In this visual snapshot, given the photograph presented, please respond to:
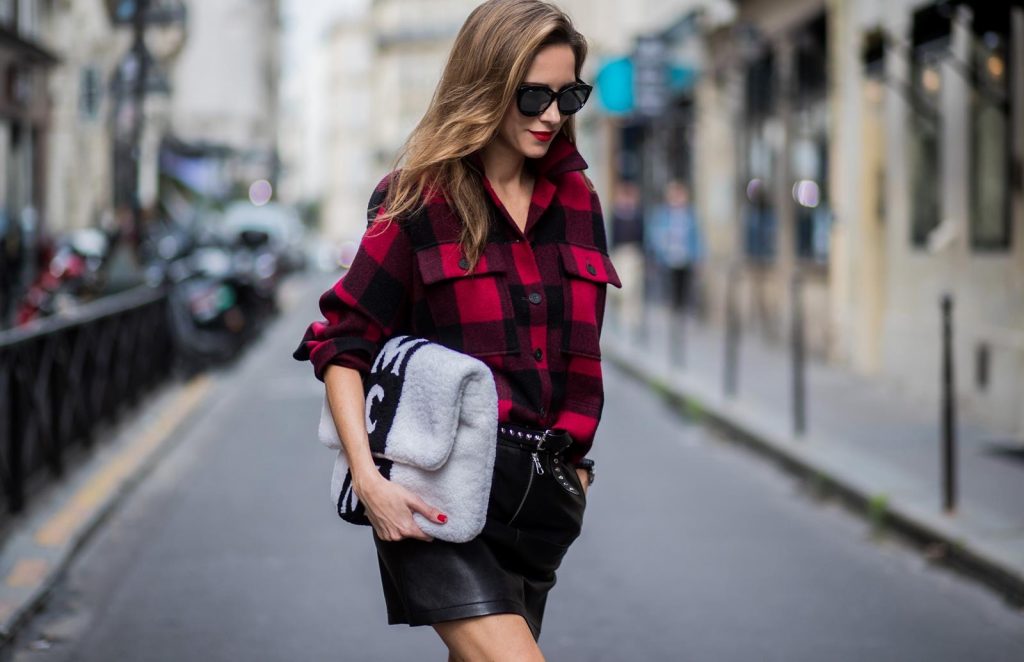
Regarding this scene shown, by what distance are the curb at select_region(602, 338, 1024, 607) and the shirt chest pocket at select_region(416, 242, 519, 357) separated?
396 centimetres

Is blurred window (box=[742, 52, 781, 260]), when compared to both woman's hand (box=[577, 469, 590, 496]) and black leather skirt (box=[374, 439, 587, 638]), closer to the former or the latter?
woman's hand (box=[577, 469, 590, 496])

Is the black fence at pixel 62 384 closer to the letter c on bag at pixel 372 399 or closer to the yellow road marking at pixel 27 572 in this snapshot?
the yellow road marking at pixel 27 572

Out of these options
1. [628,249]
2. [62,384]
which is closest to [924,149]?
[62,384]

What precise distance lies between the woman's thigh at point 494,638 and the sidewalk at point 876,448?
3.88 metres

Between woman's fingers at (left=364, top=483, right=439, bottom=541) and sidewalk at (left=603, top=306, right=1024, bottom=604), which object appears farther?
sidewalk at (left=603, top=306, right=1024, bottom=604)

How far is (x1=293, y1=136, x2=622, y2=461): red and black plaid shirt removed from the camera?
2693 mm

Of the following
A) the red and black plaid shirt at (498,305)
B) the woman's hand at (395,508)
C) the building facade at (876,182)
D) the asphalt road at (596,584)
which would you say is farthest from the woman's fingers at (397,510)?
the building facade at (876,182)

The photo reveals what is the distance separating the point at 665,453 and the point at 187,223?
1540 centimetres

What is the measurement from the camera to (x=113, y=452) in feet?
→ 32.2

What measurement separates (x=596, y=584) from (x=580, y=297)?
3.74 meters

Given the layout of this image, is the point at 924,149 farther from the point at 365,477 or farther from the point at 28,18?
the point at 28,18

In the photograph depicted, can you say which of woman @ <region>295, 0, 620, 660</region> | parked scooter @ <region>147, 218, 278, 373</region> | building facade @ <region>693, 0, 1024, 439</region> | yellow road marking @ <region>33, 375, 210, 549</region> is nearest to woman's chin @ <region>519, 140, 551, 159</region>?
woman @ <region>295, 0, 620, 660</region>

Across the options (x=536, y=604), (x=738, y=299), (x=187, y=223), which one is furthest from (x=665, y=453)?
(x=187, y=223)

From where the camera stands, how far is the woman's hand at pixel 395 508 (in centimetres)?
262
